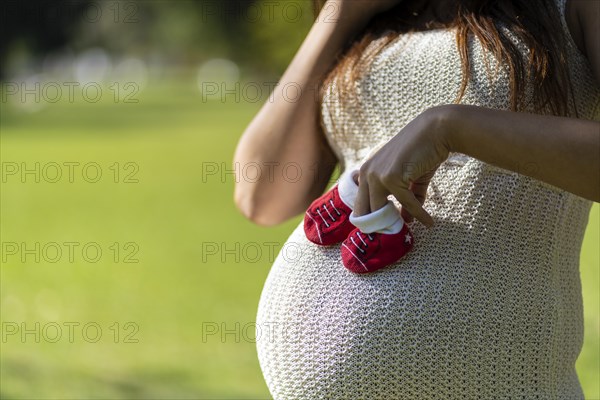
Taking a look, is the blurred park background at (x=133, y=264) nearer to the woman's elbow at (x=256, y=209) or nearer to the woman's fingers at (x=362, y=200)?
the woman's elbow at (x=256, y=209)

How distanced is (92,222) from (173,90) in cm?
3506

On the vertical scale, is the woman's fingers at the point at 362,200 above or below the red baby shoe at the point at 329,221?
above

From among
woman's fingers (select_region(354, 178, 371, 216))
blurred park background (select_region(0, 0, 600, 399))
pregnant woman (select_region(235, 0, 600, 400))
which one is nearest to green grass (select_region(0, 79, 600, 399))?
blurred park background (select_region(0, 0, 600, 399))

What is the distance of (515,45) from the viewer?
1842 millimetres

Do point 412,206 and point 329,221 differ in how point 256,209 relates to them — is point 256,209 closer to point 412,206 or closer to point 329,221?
point 329,221

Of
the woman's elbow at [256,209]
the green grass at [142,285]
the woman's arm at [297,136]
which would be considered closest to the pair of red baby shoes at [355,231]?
the woman's arm at [297,136]

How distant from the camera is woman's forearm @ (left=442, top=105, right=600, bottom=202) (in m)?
1.52

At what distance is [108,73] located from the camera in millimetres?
57531

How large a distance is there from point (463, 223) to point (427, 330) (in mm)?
229

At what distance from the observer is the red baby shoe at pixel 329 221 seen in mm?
1827

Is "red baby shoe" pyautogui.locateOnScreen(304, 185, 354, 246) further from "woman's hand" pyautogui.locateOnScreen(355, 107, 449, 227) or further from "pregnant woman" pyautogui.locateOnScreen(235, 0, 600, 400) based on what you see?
"woman's hand" pyautogui.locateOnScreen(355, 107, 449, 227)

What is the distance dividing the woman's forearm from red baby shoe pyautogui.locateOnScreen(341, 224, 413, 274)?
255mm

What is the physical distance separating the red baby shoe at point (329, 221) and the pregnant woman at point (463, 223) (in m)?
0.03

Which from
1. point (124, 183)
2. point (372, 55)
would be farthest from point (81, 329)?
point (124, 183)
